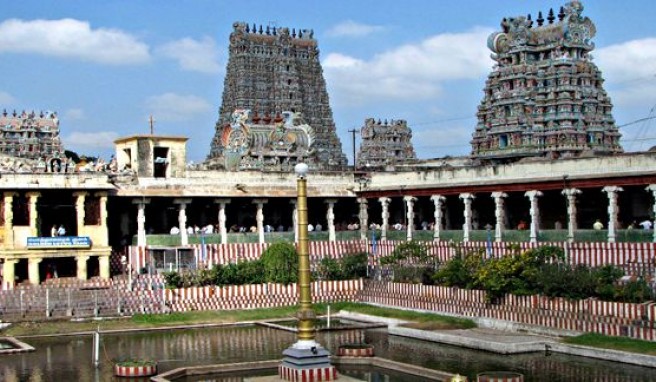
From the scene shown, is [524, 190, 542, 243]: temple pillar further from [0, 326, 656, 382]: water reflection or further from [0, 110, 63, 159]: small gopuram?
[0, 110, 63, 159]: small gopuram

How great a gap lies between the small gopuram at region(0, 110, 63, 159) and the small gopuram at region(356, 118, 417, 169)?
93.2ft

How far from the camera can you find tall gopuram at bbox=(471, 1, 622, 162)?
69.4 meters

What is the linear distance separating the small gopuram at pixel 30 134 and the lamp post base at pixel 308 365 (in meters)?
69.8

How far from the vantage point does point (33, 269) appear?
5038cm

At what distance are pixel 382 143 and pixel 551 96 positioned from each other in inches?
1234

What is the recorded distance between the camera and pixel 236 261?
53094 millimetres

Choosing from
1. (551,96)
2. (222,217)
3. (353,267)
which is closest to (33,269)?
(222,217)

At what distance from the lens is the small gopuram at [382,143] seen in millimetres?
98938

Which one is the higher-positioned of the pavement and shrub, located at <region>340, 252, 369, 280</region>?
shrub, located at <region>340, 252, 369, 280</region>

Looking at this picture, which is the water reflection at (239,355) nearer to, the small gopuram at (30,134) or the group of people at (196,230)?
the group of people at (196,230)

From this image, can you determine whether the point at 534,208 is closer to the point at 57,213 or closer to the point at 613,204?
the point at 613,204

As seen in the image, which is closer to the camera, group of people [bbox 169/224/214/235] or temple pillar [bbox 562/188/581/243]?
temple pillar [bbox 562/188/581/243]

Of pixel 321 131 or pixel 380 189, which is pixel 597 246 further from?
pixel 321 131

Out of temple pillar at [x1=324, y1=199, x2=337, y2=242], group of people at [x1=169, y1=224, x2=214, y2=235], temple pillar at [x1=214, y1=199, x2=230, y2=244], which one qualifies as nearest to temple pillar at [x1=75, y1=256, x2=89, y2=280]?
group of people at [x1=169, y1=224, x2=214, y2=235]
